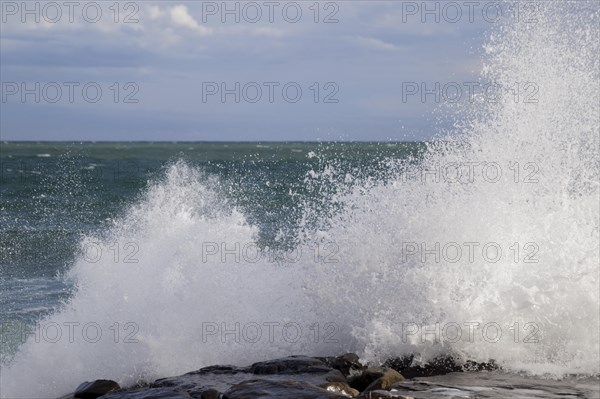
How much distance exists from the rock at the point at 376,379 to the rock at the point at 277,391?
72 centimetres

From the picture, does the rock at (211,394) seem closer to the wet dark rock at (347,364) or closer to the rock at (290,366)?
the rock at (290,366)

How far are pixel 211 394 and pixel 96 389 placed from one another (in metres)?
1.56

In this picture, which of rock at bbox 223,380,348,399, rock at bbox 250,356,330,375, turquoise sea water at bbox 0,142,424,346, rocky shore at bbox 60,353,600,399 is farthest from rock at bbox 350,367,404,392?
turquoise sea water at bbox 0,142,424,346

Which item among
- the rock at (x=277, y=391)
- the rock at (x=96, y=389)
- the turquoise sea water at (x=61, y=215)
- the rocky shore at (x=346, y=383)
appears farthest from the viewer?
the turquoise sea water at (x=61, y=215)

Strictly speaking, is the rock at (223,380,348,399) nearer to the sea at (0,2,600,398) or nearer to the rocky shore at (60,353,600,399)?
the rocky shore at (60,353,600,399)

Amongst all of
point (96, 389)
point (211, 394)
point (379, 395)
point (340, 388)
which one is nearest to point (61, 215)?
point (96, 389)

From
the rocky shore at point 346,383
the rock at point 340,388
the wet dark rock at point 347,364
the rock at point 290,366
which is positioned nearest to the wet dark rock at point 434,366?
the rocky shore at point 346,383

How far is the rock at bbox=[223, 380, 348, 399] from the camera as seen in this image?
19.3ft

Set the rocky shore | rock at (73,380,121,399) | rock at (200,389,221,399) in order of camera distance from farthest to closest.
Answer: rock at (73,380,121,399), rock at (200,389,221,399), the rocky shore

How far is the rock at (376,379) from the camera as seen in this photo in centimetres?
663

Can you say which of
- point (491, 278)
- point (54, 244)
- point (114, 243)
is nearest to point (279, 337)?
point (491, 278)

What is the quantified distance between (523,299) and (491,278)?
0.46 meters

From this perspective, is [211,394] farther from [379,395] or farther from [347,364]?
[347,364]

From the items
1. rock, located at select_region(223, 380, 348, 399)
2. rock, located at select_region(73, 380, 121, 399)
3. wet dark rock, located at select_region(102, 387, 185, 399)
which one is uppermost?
rock, located at select_region(223, 380, 348, 399)
